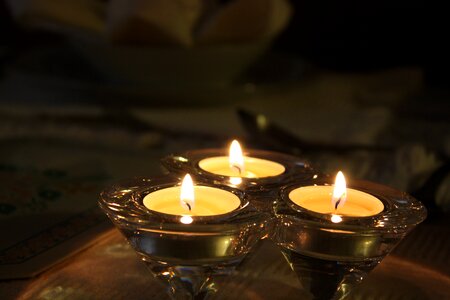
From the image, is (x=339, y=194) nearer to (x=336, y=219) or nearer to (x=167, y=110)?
(x=336, y=219)

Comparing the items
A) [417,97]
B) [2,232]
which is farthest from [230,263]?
[417,97]

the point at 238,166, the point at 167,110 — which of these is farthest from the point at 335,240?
the point at 167,110

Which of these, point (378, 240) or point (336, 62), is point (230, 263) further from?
point (336, 62)

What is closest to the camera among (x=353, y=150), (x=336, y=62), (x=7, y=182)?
(x=7, y=182)

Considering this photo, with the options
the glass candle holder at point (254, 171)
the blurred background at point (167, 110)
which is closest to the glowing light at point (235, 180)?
the glass candle holder at point (254, 171)

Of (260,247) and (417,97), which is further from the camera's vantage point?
(417,97)

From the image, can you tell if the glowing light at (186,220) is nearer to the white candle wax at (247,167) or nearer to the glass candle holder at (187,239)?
the glass candle holder at (187,239)

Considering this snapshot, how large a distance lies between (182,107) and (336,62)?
2.22 feet

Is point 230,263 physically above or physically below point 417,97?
below

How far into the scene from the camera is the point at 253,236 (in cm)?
38

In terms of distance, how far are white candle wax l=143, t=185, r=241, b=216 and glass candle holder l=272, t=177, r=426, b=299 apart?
3 centimetres

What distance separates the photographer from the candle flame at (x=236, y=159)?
49 cm

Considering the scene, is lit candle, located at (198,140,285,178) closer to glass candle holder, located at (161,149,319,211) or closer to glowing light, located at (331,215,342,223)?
glass candle holder, located at (161,149,319,211)

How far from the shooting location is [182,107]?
817mm
